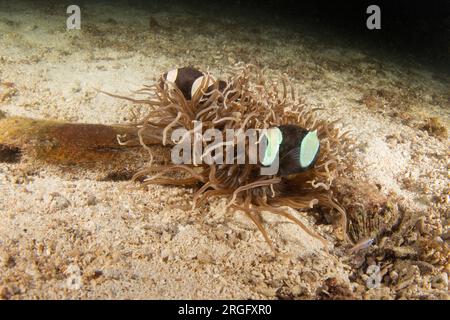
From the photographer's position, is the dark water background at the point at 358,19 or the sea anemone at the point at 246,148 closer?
the sea anemone at the point at 246,148

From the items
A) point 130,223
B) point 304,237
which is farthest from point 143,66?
point 304,237

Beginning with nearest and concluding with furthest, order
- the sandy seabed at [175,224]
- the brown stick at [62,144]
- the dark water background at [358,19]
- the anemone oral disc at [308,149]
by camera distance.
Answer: the sandy seabed at [175,224], the anemone oral disc at [308,149], the brown stick at [62,144], the dark water background at [358,19]

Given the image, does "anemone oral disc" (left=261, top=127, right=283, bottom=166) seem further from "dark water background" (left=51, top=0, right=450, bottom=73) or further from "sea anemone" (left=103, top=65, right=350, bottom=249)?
"dark water background" (left=51, top=0, right=450, bottom=73)

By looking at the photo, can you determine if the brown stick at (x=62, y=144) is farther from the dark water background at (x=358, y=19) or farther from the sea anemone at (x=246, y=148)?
the dark water background at (x=358, y=19)

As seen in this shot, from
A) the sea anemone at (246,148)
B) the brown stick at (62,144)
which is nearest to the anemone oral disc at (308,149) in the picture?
the sea anemone at (246,148)

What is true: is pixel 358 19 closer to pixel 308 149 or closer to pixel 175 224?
pixel 308 149

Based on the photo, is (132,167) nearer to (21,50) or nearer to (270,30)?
(21,50)
